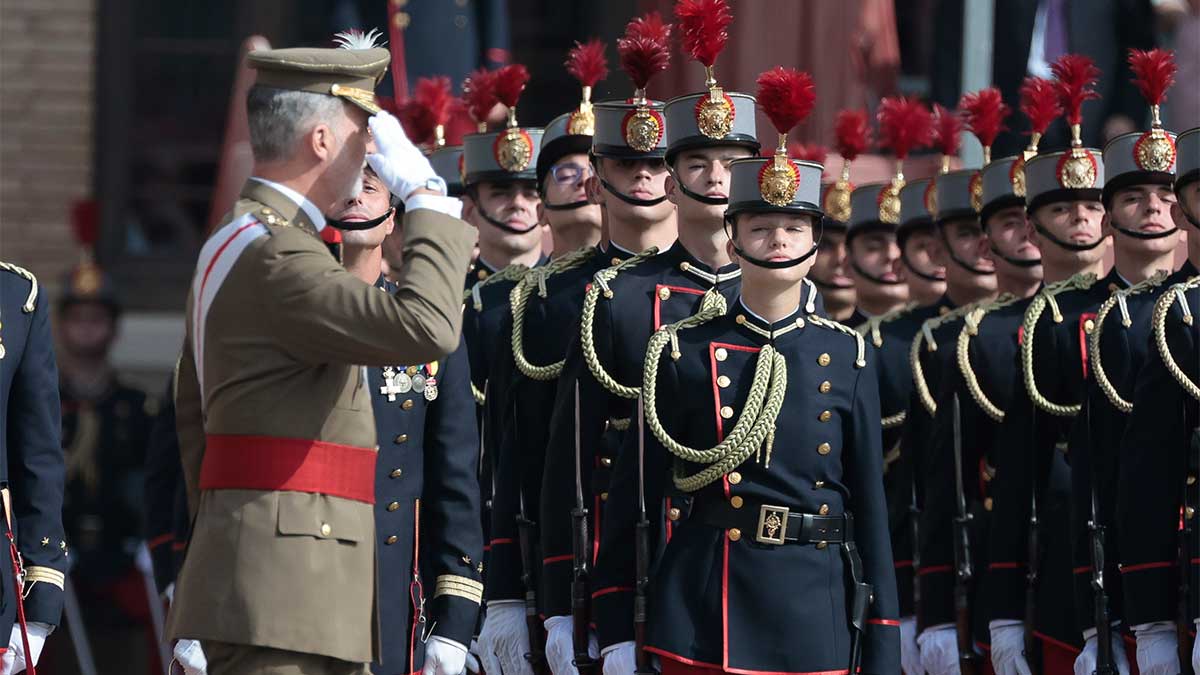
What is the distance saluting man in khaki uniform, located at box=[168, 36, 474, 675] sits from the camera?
426 centimetres

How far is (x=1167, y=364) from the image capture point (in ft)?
19.4

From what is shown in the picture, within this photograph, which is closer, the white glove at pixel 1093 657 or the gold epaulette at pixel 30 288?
the gold epaulette at pixel 30 288

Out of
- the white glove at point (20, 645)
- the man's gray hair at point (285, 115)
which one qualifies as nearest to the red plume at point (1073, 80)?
the white glove at point (20, 645)

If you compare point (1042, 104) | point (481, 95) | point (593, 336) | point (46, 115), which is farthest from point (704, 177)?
point (46, 115)

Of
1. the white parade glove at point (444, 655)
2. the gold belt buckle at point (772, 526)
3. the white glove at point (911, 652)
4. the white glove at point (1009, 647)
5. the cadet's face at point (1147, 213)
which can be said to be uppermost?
the cadet's face at point (1147, 213)

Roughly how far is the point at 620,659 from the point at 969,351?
2204 mm

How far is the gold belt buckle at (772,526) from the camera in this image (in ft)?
18.0

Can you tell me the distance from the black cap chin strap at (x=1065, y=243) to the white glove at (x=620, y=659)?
2206mm

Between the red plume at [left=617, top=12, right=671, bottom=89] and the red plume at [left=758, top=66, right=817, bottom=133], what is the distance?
1.89 ft

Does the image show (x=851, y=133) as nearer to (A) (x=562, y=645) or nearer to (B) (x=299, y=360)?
(A) (x=562, y=645)

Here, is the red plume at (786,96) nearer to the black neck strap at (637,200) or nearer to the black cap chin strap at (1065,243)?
the black neck strap at (637,200)

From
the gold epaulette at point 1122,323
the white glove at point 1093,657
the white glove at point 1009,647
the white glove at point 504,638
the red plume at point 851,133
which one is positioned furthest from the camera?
the red plume at point 851,133

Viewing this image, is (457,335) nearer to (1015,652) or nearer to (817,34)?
(1015,652)

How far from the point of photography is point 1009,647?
698 cm
